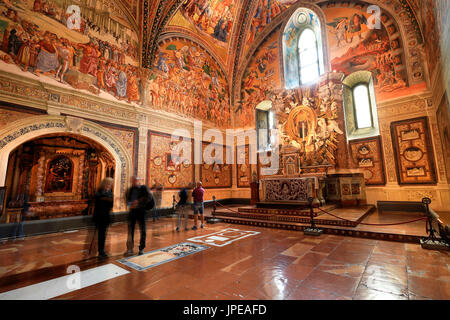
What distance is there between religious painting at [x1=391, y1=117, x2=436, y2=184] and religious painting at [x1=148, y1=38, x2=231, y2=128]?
30.2 feet

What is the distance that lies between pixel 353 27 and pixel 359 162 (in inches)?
259

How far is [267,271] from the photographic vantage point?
2.94 metres

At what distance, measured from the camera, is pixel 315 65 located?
1110 centimetres

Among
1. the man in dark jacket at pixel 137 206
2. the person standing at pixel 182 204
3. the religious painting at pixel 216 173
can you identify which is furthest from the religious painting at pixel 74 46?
the man in dark jacket at pixel 137 206

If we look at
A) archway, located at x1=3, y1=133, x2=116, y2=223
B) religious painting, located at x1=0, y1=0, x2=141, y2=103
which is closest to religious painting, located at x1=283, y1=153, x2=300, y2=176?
religious painting, located at x1=0, y1=0, x2=141, y2=103

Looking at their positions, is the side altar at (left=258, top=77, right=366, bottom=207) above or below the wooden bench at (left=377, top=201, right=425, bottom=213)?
above

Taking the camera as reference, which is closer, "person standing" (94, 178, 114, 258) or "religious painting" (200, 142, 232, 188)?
"person standing" (94, 178, 114, 258)

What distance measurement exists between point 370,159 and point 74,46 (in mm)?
13246

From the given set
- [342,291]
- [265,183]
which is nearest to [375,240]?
[342,291]

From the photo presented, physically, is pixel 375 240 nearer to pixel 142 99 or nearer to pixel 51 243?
pixel 51 243

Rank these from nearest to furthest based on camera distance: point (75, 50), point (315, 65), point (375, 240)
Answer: point (375, 240) → point (75, 50) → point (315, 65)

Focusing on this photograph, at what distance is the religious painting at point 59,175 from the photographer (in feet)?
30.7

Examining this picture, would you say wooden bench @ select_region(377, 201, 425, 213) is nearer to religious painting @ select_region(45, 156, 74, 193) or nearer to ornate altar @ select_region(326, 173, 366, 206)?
ornate altar @ select_region(326, 173, 366, 206)

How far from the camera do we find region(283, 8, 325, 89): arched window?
1092 cm
